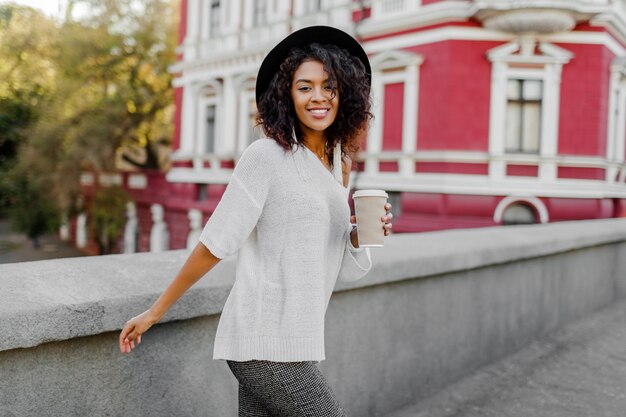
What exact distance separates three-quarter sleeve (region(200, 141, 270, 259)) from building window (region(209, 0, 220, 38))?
21.3 meters

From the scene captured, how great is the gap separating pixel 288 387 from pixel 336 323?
143cm

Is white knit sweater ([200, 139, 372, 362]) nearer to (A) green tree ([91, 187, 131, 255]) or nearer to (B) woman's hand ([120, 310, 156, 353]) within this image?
(B) woman's hand ([120, 310, 156, 353])

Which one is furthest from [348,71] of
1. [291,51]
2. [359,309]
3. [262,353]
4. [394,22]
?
[394,22]

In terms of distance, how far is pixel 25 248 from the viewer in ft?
91.9

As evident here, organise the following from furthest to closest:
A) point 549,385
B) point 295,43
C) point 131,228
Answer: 1. point 131,228
2. point 549,385
3. point 295,43

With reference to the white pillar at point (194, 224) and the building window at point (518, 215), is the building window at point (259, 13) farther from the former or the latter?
the building window at point (518, 215)

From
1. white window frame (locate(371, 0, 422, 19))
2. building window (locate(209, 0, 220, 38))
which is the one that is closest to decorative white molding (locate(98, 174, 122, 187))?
building window (locate(209, 0, 220, 38))

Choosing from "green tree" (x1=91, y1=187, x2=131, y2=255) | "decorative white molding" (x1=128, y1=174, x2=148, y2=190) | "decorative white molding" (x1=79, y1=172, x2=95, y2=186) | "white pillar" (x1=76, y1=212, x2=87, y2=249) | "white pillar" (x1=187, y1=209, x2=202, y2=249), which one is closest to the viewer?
"white pillar" (x1=187, y1=209, x2=202, y2=249)

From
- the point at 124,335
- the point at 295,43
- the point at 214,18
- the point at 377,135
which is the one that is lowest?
the point at 124,335

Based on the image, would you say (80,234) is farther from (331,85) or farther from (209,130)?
(331,85)

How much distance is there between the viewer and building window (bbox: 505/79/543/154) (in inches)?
606

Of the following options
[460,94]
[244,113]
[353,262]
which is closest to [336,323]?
[353,262]

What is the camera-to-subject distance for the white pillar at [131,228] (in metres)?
26.8

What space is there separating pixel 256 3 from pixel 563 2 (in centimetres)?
989
